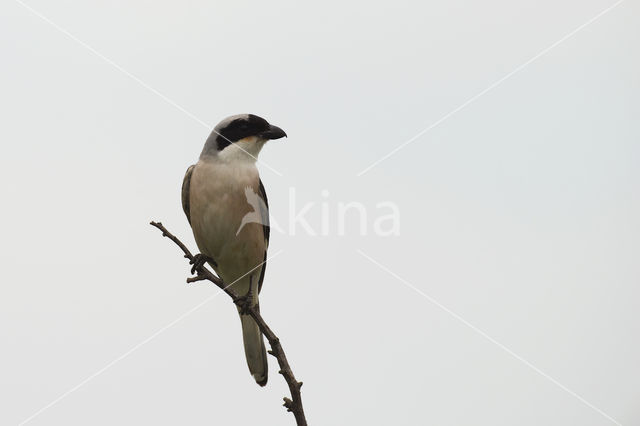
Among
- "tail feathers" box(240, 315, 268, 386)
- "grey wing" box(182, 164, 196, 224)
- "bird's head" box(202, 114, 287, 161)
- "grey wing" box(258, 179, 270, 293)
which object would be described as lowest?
"tail feathers" box(240, 315, 268, 386)

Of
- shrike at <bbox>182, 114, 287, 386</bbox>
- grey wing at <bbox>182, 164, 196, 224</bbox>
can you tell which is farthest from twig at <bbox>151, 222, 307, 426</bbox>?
grey wing at <bbox>182, 164, 196, 224</bbox>

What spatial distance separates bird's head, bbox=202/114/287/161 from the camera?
5918mm

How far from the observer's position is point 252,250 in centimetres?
582

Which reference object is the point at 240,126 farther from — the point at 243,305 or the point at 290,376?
the point at 290,376

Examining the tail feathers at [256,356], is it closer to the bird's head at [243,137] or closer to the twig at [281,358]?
the bird's head at [243,137]

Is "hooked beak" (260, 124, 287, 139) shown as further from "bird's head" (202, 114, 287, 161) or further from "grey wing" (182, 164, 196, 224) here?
"grey wing" (182, 164, 196, 224)

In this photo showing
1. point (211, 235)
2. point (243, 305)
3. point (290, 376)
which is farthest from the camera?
point (211, 235)

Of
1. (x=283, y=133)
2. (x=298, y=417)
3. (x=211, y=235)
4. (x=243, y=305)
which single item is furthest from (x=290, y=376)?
(x=283, y=133)

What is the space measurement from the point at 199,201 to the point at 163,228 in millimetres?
1685

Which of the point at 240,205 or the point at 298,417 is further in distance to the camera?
the point at 240,205

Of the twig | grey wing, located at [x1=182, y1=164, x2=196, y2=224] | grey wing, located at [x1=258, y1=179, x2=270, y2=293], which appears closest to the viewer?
the twig

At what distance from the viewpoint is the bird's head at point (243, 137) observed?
5.92m

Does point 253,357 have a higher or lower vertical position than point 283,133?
lower

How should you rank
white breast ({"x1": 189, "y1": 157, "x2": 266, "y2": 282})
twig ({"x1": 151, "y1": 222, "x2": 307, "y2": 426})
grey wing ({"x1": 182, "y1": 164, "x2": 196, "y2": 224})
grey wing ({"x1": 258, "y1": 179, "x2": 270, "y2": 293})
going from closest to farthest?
1. twig ({"x1": 151, "y1": 222, "x2": 307, "y2": 426})
2. white breast ({"x1": 189, "y1": 157, "x2": 266, "y2": 282})
3. grey wing ({"x1": 182, "y1": 164, "x2": 196, "y2": 224})
4. grey wing ({"x1": 258, "y1": 179, "x2": 270, "y2": 293})
